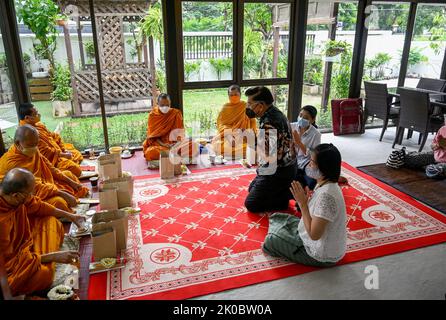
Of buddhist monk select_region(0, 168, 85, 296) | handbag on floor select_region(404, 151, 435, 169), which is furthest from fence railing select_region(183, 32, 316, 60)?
buddhist monk select_region(0, 168, 85, 296)

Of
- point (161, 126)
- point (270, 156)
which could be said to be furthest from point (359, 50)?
point (270, 156)

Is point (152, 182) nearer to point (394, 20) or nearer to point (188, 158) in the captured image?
point (188, 158)

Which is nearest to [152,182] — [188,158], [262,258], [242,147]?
[188,158]

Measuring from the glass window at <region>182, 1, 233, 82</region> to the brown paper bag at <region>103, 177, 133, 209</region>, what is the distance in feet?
8.33

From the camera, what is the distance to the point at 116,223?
279 centimetres

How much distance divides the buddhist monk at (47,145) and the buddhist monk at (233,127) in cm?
199

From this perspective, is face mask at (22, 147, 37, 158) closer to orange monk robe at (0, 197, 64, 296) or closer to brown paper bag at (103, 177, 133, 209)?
brown paper bag at (103, 177, 133, 209)

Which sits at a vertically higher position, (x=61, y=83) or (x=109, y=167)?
(x=61, y=83)

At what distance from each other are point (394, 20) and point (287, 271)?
568 centimetres

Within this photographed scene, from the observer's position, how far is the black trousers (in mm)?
3410

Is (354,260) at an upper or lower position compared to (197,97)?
lower

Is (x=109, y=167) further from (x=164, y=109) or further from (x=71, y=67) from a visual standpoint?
(x=71, y=67)

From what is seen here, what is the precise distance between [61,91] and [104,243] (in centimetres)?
334

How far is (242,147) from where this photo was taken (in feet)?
16.9
